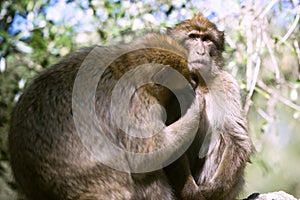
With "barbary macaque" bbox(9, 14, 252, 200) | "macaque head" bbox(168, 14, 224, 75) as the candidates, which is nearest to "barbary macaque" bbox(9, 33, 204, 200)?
"barbary macaque" bbox(9, 14, 252, 200)

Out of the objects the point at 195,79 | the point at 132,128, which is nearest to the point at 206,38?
the point at 195,79

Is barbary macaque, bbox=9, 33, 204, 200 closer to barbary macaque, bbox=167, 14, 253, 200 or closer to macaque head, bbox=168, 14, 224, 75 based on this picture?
barbary macaque, bbox=167, 14, 253, 200

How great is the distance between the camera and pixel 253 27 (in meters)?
6.26

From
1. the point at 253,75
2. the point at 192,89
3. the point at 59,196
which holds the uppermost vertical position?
the point at 192,89

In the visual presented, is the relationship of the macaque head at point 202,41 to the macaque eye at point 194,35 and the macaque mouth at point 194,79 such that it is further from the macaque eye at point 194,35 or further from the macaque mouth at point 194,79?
the macaque mouth at point 194,79

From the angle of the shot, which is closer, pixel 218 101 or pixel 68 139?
pixel 68 139

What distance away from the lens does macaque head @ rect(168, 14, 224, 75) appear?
471cm

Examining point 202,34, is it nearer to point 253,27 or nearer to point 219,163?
point 219,163

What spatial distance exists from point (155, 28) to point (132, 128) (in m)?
2.35

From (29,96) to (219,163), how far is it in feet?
4.42

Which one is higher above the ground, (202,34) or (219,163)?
(202,34)

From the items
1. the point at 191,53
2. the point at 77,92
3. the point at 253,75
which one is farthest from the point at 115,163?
the point at 253,75

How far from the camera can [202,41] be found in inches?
194

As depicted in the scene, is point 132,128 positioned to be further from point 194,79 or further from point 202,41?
point 202,41
